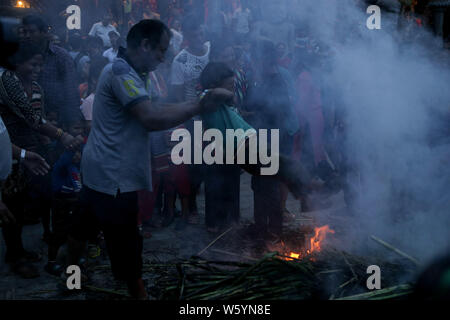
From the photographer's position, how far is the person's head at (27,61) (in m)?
3.66

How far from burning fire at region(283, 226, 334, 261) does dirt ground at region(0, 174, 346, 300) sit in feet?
1.62

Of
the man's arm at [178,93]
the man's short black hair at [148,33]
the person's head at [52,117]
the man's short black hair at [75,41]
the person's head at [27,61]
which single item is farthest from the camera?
the man's short black hair at [75,41]

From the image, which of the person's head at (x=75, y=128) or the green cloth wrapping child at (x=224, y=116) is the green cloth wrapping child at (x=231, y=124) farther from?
the person's head at (x=75, y=128)

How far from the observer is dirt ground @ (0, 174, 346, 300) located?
3.48m

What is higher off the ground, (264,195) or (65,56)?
(65,56)

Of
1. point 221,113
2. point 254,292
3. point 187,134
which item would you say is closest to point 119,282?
point 254,292

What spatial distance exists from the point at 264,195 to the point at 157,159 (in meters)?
1.32

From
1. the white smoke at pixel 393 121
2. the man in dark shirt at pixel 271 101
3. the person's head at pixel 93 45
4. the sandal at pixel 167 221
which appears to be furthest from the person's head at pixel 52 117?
the person's head at pixel 93 45

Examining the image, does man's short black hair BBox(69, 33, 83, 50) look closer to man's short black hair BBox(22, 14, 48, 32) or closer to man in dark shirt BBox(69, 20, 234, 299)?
man's short black hair BBox(22, 14, 48, 32)

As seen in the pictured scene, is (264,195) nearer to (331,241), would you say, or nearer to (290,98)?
(331,241)

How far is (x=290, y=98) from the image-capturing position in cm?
522

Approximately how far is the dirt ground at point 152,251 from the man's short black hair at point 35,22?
2.15 m

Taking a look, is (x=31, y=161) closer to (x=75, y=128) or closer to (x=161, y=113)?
(x=75, y=128)

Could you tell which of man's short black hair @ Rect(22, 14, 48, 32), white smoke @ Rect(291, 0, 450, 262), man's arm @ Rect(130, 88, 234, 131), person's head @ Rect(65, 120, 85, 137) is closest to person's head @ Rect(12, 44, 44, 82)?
man's short black hair @ Rect(22, 14, 48, 32)
